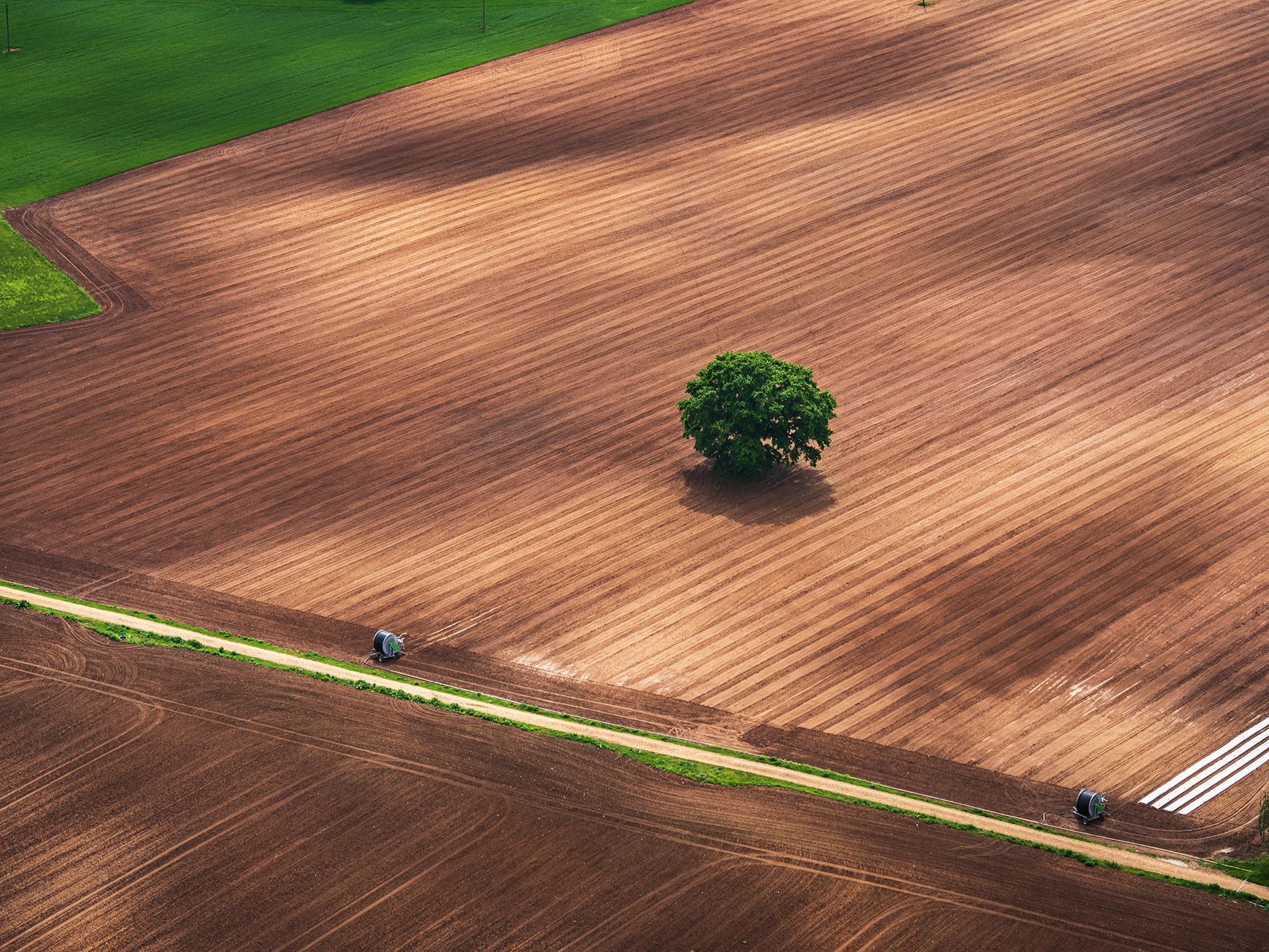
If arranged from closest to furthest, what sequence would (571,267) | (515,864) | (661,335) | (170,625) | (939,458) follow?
(515,864), (170,625), (939,458), (661,335), (571,267)

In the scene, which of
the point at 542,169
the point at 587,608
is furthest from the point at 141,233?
the point at 587,608

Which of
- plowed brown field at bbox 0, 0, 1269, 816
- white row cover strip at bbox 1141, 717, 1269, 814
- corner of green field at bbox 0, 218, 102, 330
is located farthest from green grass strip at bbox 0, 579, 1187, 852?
corner of green field at bbox 0, 218, 102, 330

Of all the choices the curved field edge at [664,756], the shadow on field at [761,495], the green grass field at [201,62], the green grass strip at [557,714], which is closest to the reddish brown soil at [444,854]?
the curved field edge at [664,756]

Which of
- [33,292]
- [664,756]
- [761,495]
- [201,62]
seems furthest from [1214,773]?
[201,62]

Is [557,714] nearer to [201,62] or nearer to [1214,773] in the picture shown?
[1214,773]

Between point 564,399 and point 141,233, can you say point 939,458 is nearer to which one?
point 564,399

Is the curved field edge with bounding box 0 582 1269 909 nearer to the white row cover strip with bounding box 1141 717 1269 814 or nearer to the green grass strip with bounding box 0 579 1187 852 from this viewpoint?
the green grass strip with bounding box 0 579 1187 852
